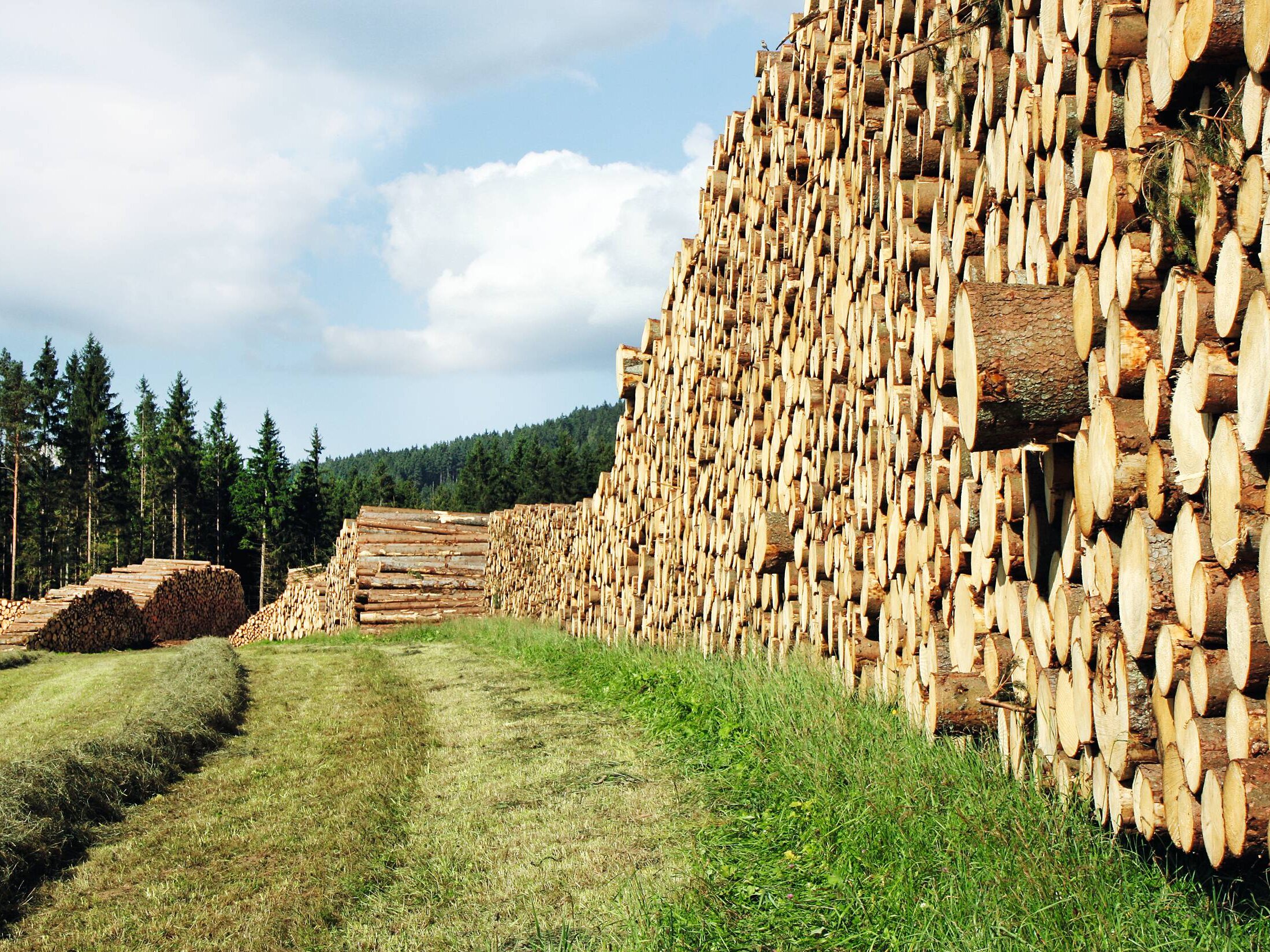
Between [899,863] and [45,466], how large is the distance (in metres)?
58.3

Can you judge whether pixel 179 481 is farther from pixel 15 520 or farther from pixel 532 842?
pixel 532 842

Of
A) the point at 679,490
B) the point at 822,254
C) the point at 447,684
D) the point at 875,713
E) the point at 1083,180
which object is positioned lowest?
the point at 447,684

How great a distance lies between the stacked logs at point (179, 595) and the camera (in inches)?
880

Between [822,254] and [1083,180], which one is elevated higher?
[822,254]

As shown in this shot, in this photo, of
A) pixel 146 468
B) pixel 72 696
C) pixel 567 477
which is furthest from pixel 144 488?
pixel 72 696

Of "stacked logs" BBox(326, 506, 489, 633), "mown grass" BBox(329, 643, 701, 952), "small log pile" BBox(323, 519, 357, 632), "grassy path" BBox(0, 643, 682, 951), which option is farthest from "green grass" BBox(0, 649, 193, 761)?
"small log pile" BBox(323, 519, 357, 632)

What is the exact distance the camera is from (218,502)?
66.2 metres

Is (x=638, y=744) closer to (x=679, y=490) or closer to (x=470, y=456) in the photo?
(x=679, y=490)

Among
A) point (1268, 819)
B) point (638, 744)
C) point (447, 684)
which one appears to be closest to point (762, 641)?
point (638, 744)

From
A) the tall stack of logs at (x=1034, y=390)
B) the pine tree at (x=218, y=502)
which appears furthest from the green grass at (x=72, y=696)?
the pine tree at (x=218, y=502)

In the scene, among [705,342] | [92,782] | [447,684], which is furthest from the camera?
[447,684]

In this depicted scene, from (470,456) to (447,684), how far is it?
8899 cm

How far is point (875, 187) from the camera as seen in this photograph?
15.4ft

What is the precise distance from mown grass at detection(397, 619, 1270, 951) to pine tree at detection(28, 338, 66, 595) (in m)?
54.0
